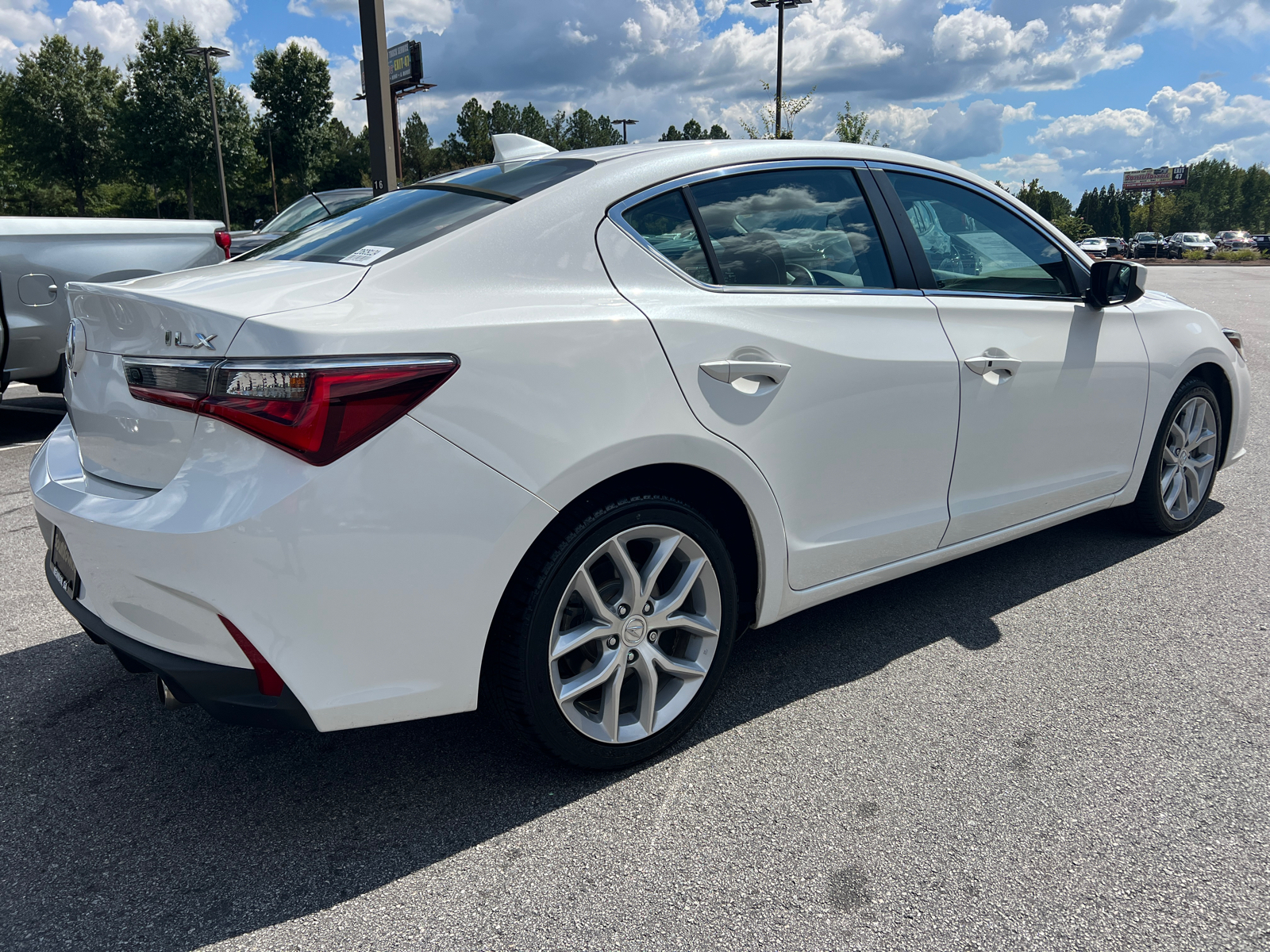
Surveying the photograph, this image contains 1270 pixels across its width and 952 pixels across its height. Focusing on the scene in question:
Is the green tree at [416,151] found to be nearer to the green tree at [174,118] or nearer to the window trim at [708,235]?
the green tree at [174,118]

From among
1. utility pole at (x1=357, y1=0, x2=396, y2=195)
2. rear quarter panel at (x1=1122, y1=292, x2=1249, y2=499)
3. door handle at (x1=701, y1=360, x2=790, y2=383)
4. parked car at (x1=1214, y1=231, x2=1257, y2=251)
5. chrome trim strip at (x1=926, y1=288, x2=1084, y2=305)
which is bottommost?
parked car at (x1=1214, y1=231, x2=1257, y2=251)

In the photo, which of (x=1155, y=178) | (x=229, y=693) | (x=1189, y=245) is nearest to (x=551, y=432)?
(x=229, y=693)

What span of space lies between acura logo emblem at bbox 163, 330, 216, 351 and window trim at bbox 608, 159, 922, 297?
1.04 metres

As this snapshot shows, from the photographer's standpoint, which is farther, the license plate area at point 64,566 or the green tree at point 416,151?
the green tree at point 416,151

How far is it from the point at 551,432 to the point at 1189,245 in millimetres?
74557

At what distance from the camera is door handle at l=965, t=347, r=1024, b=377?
307 centimetres

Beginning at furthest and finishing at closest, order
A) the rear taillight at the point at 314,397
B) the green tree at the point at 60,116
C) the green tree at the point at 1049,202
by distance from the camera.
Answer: the green tree at the point at 1049,202 < the green tree at the point at 60,116 < the rear taillight at the point at 314,397

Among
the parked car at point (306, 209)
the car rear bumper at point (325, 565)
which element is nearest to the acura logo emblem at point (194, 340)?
the car rear bumper at point (325, 565)

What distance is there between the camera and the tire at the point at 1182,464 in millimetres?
4121

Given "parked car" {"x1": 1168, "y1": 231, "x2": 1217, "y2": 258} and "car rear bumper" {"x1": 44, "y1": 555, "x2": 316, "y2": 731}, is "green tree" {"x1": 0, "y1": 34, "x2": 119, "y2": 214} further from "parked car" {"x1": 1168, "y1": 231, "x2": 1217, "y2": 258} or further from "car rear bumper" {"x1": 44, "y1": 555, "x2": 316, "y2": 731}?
"parked car" {"x1": 1168, "y1": 231, "x2": 1217, "y2": 258}

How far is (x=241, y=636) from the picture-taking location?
1.92m

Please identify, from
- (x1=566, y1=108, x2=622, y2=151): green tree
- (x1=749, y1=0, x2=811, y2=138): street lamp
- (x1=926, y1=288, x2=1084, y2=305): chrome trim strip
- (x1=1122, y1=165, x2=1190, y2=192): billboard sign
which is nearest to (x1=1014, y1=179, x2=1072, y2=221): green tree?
(x1=1122, y1=165, x2=1190, y2=192): billboard sign

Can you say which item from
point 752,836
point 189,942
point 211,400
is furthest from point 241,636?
point 752,836

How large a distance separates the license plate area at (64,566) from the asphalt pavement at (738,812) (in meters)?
0.53
